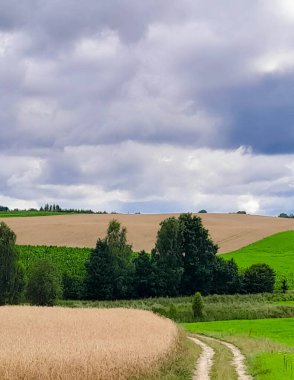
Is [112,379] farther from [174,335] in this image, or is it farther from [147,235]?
[147,235]

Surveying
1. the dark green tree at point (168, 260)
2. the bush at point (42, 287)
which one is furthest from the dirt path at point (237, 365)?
the dark green tree at point (168, 260)

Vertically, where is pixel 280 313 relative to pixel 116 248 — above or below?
below

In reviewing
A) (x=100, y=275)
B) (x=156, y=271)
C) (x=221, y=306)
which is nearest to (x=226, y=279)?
(x=156, y=271)

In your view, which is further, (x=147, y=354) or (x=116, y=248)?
(x=116, y=248)

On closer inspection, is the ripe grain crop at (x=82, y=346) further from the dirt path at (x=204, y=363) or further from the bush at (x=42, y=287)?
the bush at (x=42, y=287)

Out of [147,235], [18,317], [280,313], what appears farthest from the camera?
[147,235]

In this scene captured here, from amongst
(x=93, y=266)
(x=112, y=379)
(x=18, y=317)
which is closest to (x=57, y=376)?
(x=112, y=379)

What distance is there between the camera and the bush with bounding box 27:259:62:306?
7175 centimetres

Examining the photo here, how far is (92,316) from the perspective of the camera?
42531 mm

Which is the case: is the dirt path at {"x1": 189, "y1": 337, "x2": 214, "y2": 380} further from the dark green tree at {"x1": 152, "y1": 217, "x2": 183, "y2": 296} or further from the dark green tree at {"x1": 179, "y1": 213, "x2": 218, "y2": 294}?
the dark green tree at {"x1": 179, "y1": 213, "x2": 218, "y2": 294}

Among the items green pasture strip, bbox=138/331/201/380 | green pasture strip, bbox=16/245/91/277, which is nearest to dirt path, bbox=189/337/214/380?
green pasture strip, bbox=138/331/201/380

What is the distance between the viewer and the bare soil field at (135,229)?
117438 mm

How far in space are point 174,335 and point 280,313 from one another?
3559cm

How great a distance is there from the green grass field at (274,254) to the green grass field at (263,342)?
46757mm
